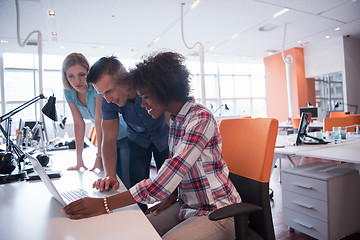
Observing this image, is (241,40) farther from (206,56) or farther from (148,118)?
(148,118)

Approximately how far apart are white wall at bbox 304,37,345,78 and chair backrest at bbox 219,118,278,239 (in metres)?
8.60

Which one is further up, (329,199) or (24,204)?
(24,204)

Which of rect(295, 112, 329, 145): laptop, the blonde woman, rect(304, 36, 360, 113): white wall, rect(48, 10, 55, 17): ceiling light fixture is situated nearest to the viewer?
the blonde woman

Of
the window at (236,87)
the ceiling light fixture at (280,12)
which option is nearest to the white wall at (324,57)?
the window at (236,87)

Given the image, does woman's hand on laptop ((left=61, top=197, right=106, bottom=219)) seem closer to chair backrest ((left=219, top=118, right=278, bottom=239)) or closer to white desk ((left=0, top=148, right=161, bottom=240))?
white desk ((left=0, top=148, right=161, bottom=240))

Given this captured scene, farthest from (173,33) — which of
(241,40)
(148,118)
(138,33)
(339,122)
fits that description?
(148,118)

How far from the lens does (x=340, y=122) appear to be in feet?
10.1

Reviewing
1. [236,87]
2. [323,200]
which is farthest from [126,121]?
[236,87]

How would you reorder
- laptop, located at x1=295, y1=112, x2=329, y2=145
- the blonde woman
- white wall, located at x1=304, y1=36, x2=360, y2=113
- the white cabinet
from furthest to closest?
white wall, located at x1=304, y1=36, x2=360, y2=113
laptop, located at x1=295, y1=112, x2=329, y2=145
the white cabinet
the blonde woman

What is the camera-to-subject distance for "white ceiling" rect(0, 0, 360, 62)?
4727 millimetres

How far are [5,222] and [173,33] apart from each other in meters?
6.29

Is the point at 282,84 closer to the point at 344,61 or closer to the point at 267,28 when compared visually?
the point at 344,61

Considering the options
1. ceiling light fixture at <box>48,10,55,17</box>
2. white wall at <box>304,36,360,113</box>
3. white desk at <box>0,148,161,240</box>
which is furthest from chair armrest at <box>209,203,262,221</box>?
white wall at <box>304,36,360,113</box>

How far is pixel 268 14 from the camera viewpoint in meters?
5.50
